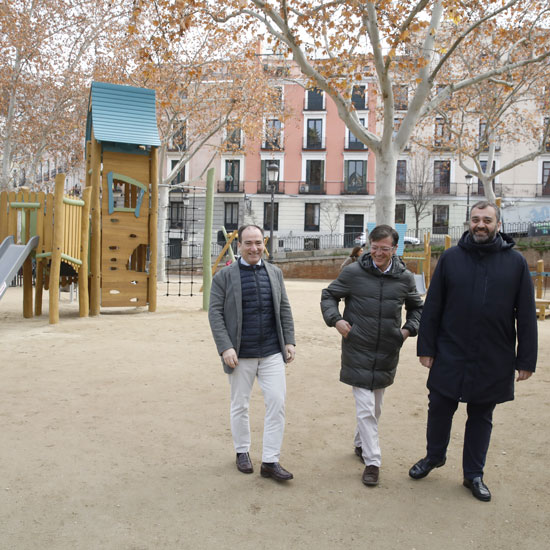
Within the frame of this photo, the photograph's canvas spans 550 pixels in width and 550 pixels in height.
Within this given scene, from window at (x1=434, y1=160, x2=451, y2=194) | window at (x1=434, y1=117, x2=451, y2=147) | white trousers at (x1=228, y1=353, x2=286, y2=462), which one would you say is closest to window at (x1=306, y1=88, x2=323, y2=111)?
window at (x1=434, y1=117, x2=451, y2=147)

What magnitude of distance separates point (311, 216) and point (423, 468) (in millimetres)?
40976

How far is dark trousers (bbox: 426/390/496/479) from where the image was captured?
3713mm

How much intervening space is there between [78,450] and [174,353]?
4.02 meters

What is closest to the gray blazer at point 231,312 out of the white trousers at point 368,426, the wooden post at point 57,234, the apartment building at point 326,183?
the white trousers at point 368,426

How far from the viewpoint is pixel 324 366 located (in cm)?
780

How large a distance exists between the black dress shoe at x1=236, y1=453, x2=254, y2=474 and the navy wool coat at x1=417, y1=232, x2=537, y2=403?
130cm

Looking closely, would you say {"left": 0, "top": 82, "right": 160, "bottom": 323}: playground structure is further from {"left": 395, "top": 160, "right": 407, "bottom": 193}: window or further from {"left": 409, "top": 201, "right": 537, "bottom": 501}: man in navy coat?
{"left": 395, "top": 160, "right": 407, "bottom": 193}: window

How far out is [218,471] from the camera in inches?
159

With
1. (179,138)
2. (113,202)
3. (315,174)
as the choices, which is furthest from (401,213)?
(113,202)

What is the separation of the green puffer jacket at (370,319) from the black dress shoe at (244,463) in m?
0.80

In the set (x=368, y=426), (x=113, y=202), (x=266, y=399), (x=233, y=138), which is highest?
(x=233, y=138)

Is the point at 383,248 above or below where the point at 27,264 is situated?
above

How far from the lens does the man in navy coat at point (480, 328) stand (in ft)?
11.7

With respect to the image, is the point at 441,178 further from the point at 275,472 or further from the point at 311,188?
the point at 275,472
